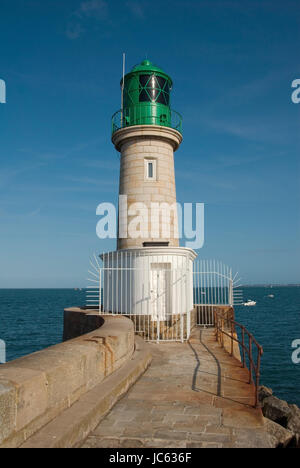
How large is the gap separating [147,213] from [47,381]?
406 inches

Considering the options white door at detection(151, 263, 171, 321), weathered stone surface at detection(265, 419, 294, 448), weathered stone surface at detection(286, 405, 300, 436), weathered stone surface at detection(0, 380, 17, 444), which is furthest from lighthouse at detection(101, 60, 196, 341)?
weathered stone surface at detection(0, 380, 17, 444)

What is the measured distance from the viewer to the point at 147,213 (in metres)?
14.3

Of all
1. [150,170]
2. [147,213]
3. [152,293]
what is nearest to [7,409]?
[152,293]

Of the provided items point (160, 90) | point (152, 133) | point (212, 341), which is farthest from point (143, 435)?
point (160, 90)

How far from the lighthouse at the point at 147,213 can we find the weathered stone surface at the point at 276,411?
4.08 metres

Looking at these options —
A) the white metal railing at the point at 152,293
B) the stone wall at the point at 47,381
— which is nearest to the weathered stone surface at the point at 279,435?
the stone wall at the point at 47,381

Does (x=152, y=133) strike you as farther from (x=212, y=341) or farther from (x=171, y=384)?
(x=171, y=384)

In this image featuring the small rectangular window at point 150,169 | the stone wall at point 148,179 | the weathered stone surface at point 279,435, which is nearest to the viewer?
the weathered stone surface at point 279,435

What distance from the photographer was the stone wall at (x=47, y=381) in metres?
3.73

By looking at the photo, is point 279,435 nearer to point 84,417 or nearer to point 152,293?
point 84,417

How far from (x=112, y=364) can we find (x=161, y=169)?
9.44 m

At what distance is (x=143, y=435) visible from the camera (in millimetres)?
4699

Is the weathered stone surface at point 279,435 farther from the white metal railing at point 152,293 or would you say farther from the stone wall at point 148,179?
the stone wall at point 148,179

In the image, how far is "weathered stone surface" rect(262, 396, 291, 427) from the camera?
7.58 meters
